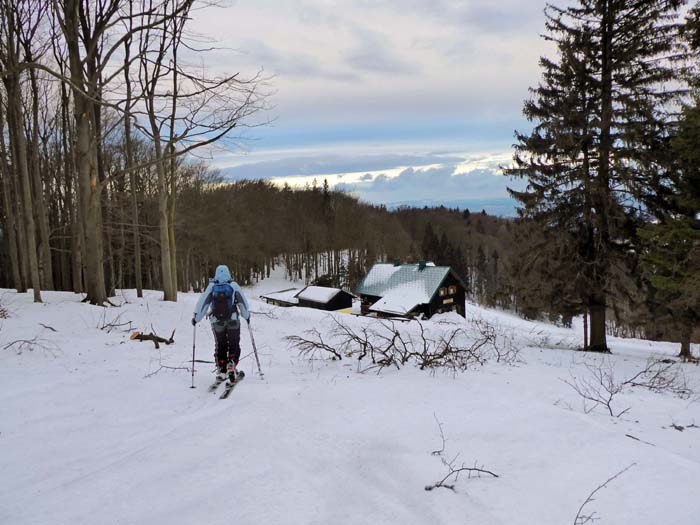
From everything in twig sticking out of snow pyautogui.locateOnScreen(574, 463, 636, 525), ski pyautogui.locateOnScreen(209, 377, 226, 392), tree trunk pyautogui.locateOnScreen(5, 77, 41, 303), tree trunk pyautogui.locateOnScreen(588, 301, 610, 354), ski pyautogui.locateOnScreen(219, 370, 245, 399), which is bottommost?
tree trunk pyautogui.locateOnScreen(588, 301, 610, 354)

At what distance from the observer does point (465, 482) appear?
10.8 feet

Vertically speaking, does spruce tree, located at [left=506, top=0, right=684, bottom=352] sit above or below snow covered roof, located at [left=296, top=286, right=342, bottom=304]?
above

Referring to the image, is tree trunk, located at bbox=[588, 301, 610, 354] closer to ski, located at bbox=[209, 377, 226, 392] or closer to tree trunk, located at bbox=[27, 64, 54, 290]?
ski, located at bbox=[209, 377, 226, 392]

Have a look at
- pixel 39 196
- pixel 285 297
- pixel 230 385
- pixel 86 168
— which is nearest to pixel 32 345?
pixel 230 385

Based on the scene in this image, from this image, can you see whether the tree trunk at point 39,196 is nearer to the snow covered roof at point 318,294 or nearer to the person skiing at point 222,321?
the person skiing at point 222,321

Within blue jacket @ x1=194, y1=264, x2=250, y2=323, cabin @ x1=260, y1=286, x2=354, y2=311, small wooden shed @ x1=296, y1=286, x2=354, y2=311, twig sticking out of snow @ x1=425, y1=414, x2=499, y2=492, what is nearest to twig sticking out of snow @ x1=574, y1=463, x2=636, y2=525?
twig sticking out of snow @ x1=425, y1=414, x2=499, y2=492

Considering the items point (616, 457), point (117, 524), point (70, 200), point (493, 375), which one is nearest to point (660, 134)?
point (493, 375)

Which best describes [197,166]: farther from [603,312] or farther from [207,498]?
[207,498]

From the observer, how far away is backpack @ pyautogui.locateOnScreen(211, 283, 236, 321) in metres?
6.56

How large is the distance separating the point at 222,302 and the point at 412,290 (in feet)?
92.6

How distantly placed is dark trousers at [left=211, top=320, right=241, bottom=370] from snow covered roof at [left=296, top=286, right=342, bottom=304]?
2907 cm

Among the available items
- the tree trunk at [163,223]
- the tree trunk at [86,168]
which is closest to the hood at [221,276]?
the tree trunk at [86,168]

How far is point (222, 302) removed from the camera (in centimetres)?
659

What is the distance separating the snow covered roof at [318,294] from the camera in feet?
118
